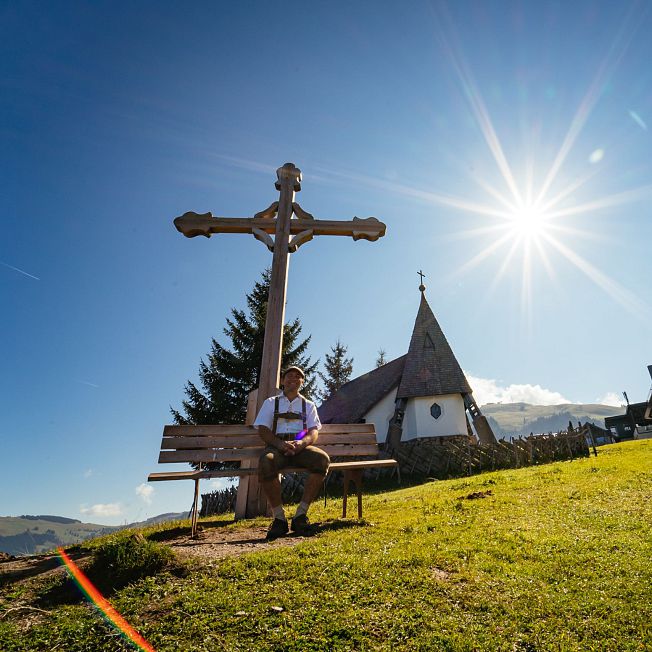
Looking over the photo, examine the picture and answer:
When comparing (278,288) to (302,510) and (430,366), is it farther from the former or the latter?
(430,366)

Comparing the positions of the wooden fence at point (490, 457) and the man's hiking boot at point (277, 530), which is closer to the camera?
the man's hiking boot at point (277, 530)

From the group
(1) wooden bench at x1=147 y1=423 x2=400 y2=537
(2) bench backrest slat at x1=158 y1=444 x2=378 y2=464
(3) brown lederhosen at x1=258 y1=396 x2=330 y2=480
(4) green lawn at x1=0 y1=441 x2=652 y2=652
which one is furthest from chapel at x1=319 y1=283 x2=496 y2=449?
(4) green lawn at x1=0 y1=441 x2=652 y2=652

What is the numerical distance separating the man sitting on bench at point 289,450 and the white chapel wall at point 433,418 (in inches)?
722

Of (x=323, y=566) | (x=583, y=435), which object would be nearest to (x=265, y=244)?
(x=323, y=566)

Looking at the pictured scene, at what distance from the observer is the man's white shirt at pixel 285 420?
561 cm

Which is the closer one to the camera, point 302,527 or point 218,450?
point 302,527

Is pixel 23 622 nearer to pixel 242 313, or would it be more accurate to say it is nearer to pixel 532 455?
pixel 532 455

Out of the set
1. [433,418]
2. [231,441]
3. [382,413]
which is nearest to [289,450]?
[231,441]

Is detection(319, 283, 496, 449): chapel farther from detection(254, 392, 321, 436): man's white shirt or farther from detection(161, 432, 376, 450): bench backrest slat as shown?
detection(254, 392, 321, 436): man's white shirt

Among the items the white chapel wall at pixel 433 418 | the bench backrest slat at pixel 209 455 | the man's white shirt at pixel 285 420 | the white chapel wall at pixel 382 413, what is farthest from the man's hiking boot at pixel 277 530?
the white chapel wall at pixel 382 413

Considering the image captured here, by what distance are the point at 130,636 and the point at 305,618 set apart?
1174 mm

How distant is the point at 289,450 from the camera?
5.32m

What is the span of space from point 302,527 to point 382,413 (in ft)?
67.1

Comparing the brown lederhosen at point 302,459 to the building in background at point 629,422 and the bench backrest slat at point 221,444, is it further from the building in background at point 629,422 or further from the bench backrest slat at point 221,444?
the building in background at point 629,422
